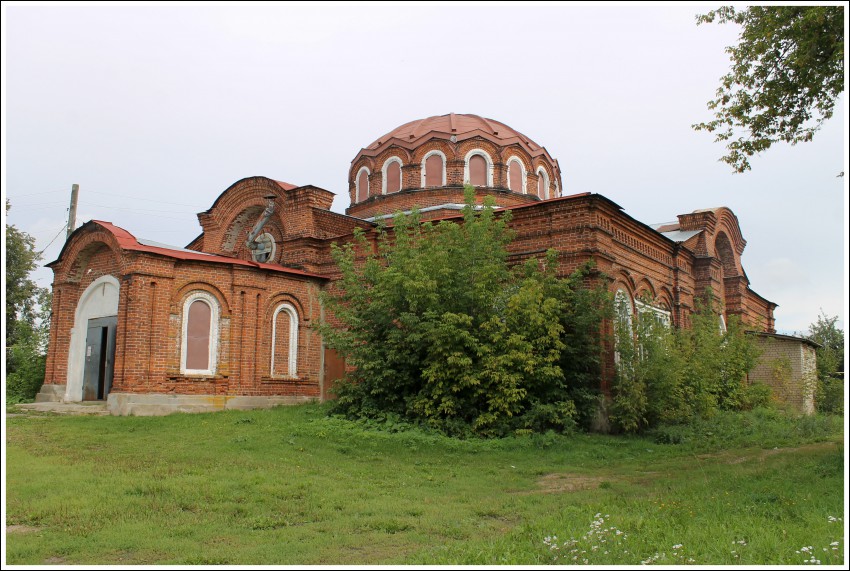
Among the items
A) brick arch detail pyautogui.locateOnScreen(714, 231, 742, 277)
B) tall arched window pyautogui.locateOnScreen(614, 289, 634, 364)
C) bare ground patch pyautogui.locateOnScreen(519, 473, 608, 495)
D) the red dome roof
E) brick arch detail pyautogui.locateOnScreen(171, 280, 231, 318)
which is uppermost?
the red dome roof

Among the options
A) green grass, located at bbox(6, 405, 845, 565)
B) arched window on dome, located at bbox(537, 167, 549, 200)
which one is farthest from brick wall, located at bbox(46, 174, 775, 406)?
arched window on dome, located at bbox(537, 167, 549, 200)

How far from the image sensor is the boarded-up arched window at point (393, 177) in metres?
23.9

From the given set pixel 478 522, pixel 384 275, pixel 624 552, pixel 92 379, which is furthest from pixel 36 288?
pixel 624 552

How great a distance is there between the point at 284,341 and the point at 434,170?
8596 millimetres

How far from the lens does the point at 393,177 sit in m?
24.0

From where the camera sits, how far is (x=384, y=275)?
13992mm

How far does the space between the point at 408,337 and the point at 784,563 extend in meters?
9.00

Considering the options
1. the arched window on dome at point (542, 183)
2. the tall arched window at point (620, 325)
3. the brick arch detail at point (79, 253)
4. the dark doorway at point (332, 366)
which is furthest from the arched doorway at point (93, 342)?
the arched window on dome at point (542, 183)

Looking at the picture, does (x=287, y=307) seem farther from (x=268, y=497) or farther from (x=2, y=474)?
(x=2, y=474)

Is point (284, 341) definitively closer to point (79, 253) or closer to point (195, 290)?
point (195, 290)

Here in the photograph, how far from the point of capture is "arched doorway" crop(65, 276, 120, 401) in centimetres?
1705

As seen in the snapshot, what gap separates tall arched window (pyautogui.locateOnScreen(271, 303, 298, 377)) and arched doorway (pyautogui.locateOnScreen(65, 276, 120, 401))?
3763 millimetres

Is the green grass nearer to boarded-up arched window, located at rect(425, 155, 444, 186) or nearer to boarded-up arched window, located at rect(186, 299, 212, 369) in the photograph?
boarded-up arched window, located at rect(186, 299, 212, 369)

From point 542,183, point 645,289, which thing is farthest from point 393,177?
point 645,289
